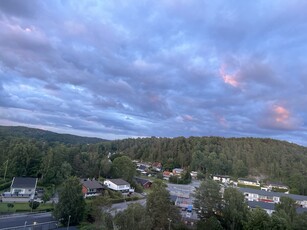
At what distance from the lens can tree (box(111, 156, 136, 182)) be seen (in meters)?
50.0

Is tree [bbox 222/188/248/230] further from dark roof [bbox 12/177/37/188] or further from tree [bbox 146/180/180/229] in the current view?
dark roof [bbox 12/177/37/188]

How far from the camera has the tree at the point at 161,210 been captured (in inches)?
959

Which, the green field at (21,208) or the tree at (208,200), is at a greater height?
the tree at (208,200)

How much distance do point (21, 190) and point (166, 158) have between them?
6031cm

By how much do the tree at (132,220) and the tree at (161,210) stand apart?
4159mm

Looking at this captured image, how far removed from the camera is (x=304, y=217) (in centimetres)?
2439

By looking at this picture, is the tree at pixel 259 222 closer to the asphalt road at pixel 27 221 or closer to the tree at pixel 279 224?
the tree at pixel 279 224

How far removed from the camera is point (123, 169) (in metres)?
50.4

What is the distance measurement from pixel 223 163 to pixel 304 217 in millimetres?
56744

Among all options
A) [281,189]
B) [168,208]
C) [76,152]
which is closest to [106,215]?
[168,208]

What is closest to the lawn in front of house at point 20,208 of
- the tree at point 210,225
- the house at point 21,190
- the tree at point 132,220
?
the house at point 21,190

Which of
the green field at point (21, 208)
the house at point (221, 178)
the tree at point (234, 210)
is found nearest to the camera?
the tree at point (234, 210)

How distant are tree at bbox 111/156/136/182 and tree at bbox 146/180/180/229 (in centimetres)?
2536

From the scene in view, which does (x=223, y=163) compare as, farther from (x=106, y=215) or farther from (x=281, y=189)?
(x=106, y=215)
